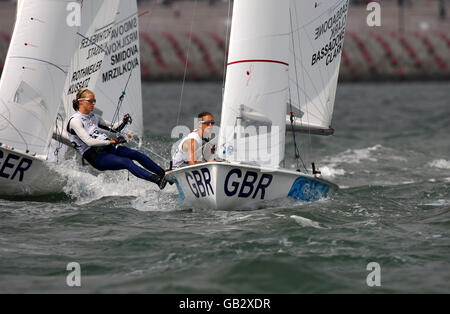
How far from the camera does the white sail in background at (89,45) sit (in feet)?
37.2

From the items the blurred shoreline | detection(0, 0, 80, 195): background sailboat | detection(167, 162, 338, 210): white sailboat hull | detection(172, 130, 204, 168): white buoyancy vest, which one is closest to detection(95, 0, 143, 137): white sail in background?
detection(0, 0, 80, 195): background sailboat

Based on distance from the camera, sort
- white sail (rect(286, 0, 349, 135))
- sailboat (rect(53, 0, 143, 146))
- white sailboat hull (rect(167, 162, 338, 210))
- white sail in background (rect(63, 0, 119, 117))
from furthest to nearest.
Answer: sailboat (rect(53, 0, 143, 146))
white sail in background (rect(63, 0, 119, 117))
white sail (rect(286, 0, 349, 135))
white sailboat hull (rect(167, 162, 338, 210))

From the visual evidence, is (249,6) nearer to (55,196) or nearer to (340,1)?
(340,1)

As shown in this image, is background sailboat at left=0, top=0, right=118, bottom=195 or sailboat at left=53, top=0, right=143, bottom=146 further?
sailboat at left=53, top=0, right=143, bottom=146

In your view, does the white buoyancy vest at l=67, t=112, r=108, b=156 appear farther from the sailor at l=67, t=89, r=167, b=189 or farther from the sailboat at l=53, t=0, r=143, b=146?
the sailboat at l=53, t=0, r=143, b=146

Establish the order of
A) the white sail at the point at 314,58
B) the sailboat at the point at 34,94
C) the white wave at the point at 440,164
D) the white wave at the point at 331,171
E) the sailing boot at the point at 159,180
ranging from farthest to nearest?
the white wave at the point at 440,164
the white wave at the point at 331,171
the white sail at the point at 314,58
the sailboat at the point at 34,94
the sailing boot at the point at 159,180

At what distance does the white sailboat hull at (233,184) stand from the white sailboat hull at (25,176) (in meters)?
2.05

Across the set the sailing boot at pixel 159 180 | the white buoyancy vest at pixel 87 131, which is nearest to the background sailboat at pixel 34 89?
the white buoyancy vest at pixel 87 131

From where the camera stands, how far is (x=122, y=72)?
40.3 feet

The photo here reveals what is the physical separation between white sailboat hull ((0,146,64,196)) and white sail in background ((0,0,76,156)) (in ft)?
1.03

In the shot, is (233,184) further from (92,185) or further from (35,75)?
(35,75)

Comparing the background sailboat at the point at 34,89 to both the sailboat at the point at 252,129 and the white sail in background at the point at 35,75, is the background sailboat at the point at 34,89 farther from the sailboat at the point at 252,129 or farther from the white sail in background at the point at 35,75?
the sailboat at the point at 252,129

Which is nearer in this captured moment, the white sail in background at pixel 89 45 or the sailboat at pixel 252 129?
the sailboat at pixel 252 129

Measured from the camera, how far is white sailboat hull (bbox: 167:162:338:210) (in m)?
8.09
